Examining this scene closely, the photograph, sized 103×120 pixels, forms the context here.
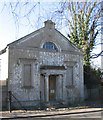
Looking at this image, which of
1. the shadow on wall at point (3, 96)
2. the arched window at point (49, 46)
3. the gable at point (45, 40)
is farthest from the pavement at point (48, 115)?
the arched window at point (49, 46)

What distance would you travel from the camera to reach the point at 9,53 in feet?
63.0

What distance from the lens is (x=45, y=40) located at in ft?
70.2

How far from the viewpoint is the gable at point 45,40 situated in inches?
798

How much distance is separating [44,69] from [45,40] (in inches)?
133

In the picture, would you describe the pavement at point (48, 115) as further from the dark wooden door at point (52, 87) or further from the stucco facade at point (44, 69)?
the dark wooden door at point (52, 87)

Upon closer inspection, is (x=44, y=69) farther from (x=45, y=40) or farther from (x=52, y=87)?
(x=45, y=40)

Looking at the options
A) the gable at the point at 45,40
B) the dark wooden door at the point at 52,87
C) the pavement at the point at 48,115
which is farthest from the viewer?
the dark wooden door at the point at 52,87

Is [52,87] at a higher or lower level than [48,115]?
higher

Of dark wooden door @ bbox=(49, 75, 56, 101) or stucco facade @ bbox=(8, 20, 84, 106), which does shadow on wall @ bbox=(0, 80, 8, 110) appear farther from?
dark wooden door @ bbox=(49, 75, 56, 101)

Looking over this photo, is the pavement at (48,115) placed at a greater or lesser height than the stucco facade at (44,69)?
lesser

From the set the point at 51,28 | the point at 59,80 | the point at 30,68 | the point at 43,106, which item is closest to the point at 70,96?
the point at 59,80

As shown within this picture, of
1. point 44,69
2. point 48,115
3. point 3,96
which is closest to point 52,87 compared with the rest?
point 44,69

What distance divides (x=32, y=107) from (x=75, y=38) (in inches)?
480

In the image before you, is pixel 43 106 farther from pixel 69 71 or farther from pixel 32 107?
pixel 69 71
